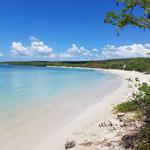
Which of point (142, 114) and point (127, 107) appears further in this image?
point (127, 107)

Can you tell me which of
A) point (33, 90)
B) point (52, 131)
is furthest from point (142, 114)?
point (33, 90)

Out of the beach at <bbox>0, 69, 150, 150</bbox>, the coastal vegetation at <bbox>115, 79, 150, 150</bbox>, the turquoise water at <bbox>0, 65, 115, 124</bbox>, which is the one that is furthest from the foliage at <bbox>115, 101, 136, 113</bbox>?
the turquoise water at <bbox>0, 65, 115, 124</bbox>

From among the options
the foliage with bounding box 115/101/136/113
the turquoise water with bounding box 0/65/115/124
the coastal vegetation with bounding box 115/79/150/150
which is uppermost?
the coastal vegetation with bounding box 115/79/150/150

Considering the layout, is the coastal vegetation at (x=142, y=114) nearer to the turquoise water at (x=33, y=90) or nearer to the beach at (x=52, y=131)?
the beach at (x=52, y=131)

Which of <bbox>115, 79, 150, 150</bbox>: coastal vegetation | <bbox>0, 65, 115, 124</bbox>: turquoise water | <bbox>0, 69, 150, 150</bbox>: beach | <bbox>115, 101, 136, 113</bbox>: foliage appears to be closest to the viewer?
<bbox>115, 79, 150, 150</bbox>: coastal vegetation

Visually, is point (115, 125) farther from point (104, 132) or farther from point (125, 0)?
point (125, 0)

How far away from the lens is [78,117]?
1141 cm

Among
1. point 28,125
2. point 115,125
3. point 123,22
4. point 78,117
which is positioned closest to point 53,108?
point 78,117

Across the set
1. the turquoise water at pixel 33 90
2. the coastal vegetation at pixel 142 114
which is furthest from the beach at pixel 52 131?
the turquoise water at pixel 33 90

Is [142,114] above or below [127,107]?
above

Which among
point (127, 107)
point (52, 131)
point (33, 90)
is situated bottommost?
point (33, 90)

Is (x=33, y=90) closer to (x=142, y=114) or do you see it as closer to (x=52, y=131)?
(x=52, y=131)

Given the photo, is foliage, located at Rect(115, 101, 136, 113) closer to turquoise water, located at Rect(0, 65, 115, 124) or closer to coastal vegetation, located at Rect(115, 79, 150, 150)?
coastal vegetation, located at Rect(115, 79, 150, 150)

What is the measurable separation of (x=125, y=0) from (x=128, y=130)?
338 cm
